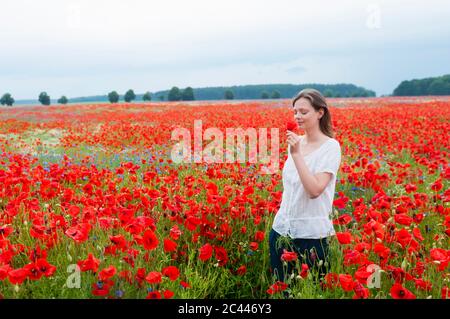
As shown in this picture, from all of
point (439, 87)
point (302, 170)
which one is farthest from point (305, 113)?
point (439, 87)

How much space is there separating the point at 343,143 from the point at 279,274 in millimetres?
Result: 7392

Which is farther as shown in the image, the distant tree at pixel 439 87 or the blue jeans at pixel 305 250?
the distant tree at pixel 439 87

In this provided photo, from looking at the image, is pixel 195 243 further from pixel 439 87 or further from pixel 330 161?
pixel 439 87

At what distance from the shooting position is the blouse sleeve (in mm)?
2898

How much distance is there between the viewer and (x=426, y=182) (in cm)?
639

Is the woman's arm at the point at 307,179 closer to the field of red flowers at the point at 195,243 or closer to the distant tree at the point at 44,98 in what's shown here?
the field of red flowers at the point at 195,243

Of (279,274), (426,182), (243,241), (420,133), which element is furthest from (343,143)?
(279,274)

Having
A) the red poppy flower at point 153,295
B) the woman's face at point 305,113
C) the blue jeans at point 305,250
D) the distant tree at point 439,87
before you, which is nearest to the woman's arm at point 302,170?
the woman's face at point 305,113

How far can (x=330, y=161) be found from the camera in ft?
9.52

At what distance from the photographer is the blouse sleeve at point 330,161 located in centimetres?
290

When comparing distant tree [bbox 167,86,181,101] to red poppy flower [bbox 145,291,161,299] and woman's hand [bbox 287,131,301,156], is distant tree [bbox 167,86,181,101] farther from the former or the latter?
red poppy flower [bbox 145,291,161,299]

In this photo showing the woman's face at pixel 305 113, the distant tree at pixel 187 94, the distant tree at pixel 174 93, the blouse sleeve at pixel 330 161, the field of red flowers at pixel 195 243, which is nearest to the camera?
the field of red flowers at pixel 195 243
